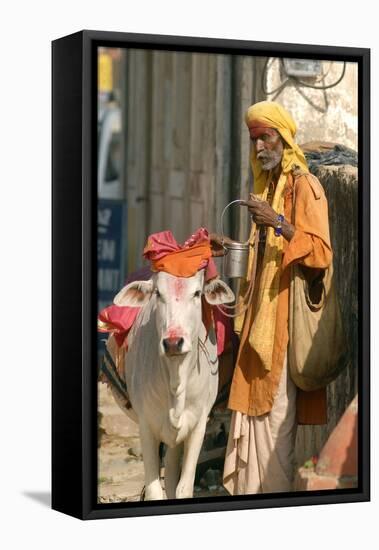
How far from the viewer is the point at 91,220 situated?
1023 centimetres

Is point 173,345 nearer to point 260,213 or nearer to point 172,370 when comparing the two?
point 172,370

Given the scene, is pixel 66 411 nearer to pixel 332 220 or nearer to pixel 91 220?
pixel 91 220

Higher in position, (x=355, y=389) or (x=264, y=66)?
(x=264, y=66)

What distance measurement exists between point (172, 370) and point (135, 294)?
421 mm

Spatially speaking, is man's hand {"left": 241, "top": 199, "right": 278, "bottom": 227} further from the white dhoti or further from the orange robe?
the white dhoti

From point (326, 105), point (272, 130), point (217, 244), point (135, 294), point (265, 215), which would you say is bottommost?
point (135, 294)

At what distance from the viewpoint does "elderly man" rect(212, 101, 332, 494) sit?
1073 centimetres

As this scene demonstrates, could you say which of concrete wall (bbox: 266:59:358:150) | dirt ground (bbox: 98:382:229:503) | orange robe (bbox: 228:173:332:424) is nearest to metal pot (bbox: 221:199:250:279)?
orange robe (bbox: 228:173:332:424)

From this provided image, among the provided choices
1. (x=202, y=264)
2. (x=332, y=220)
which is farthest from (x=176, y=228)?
(x=332, y=220)

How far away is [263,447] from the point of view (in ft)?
35.6

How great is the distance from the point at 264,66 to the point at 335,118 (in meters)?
0.52

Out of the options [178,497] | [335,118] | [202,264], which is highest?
[335,118]

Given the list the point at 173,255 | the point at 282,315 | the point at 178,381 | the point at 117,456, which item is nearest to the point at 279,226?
the point at 282,315

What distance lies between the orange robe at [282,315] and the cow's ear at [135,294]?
62 cm
